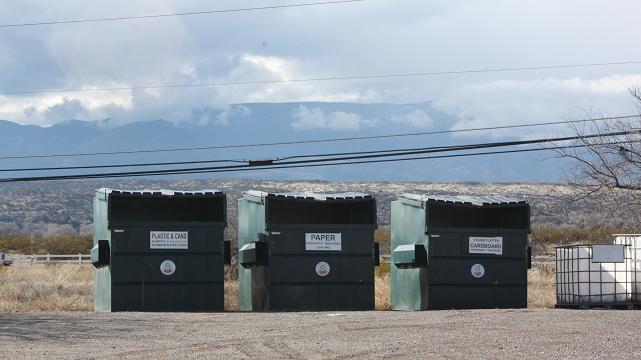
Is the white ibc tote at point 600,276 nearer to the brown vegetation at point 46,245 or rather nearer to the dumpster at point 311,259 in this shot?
the dumpster at point 311,259

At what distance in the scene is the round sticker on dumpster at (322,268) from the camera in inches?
709

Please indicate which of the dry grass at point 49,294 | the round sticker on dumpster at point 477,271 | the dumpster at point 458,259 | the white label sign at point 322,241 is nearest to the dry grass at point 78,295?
the dry grass at point 49,294

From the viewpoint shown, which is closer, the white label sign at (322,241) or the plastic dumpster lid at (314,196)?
the white label sign at (322,241)

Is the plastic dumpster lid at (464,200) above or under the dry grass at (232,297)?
above

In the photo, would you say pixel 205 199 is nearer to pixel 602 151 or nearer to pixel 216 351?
pixel 216 351

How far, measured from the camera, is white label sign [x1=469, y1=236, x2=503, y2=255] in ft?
58.8

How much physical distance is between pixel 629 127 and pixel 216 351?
18890 millimetres

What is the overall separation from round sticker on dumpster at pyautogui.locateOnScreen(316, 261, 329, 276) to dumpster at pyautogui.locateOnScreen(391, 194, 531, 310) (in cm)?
117

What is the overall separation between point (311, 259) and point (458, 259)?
7.34 ft

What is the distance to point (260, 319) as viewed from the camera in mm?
15375

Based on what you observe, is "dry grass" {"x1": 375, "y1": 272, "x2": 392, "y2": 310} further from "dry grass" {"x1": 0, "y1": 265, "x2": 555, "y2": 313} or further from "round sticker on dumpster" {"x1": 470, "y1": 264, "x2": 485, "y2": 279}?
"round sticker on dumpster" {"x1": 470, "y1": 264, "x2": 485, "y2": 279}

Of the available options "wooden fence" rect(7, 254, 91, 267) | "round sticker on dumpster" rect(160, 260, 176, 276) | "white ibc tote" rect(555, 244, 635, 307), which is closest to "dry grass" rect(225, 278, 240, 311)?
"round sticker on dumpster" rect(160, 260, 176, 276)

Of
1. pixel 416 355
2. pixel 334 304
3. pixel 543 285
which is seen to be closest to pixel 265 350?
pixel 416 355

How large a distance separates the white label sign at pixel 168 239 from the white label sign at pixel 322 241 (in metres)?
1.85
